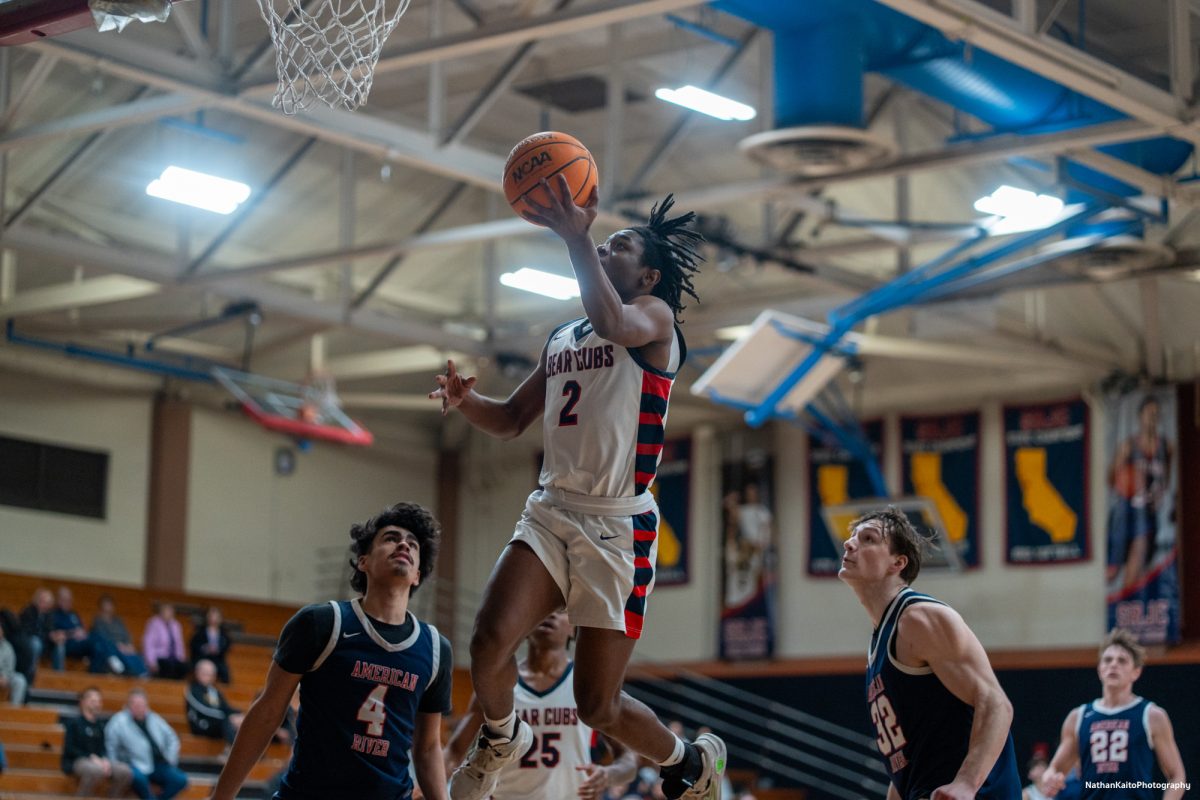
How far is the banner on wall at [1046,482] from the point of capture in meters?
23.5

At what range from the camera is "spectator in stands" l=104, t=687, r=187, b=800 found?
58.9ft

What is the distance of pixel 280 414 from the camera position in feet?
74.7

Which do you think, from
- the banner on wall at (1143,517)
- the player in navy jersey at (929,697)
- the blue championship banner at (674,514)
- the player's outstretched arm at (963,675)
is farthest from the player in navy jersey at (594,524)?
the blue championship banner at (674,514)

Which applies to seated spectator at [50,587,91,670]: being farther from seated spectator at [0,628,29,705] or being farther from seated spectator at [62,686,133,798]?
seated spectator at [62,686,133,798]

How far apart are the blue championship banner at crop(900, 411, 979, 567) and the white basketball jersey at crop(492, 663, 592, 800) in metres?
16.2

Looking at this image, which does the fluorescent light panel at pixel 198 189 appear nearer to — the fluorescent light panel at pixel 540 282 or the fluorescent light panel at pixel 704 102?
the fluorescent light panel at pixel 540 282

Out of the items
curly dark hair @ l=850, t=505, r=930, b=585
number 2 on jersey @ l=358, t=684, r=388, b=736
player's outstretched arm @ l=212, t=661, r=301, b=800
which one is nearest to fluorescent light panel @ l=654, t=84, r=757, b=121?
curly dark hair @ l=850, t=505, r=930, b=585

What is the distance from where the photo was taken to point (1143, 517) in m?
22.3

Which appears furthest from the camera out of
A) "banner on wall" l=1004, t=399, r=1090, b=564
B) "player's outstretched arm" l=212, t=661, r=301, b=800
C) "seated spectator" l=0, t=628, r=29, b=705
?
"banner on wall" l=1004, t=399, r=1090, b=564

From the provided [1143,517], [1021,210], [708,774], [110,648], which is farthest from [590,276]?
[1143,517]

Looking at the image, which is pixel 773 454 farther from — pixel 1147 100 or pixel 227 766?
pixel 227 766

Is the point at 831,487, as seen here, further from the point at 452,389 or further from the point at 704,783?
the point at 452,389

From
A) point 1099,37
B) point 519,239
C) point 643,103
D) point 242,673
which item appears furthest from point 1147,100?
point 242,673

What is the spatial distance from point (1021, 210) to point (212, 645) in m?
11.4
